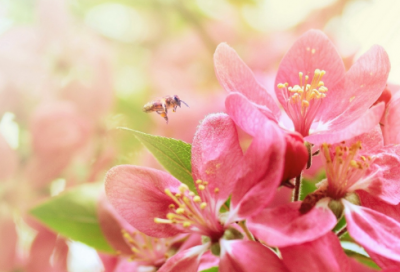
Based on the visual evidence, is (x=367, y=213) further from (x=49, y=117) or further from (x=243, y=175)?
(x=49, y=117)

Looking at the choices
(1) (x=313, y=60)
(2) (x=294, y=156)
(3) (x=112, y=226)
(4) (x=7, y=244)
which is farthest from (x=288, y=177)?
(4) (x=7, y=244)

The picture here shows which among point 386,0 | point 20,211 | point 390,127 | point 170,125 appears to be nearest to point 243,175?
point 390,127

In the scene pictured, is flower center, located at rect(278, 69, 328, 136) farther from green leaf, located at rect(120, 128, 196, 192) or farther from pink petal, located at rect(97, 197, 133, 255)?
pink petal, located at rect(97, 197, 133, 255)

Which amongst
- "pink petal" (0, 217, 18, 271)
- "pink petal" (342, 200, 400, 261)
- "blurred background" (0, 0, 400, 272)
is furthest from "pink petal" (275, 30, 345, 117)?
"pink petal" (0, 217, 18, 271)

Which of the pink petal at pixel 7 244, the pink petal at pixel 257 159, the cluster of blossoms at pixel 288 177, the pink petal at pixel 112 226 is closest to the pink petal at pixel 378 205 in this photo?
the cluster of blossoms at pixel 288 177

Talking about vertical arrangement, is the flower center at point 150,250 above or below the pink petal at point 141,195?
below

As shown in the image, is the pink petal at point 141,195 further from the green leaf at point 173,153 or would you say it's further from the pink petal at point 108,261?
the pink petal at point 108,261
